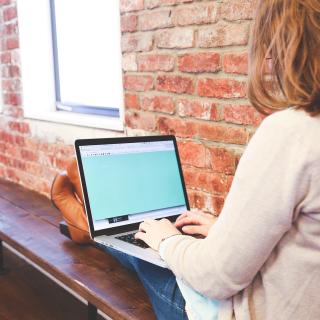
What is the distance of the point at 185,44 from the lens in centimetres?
179

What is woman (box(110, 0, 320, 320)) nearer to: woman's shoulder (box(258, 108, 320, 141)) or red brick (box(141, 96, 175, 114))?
woman's shoulder (box(258, 108, 320, 141))

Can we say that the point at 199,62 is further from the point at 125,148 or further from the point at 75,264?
the point at 75,264

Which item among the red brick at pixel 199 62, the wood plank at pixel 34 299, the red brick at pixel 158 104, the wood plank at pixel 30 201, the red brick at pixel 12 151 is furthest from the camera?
the red brick at pixel 12 151

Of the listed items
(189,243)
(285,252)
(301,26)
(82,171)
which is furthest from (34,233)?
(301,26)

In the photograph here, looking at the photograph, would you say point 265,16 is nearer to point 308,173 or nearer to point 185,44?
point 308,173

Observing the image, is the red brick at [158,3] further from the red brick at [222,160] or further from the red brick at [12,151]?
the red brick at [12,151]

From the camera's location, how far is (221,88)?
5.52 ft

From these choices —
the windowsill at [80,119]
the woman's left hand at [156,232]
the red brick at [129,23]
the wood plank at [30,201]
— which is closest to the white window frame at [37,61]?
the windowsill at [80,119]

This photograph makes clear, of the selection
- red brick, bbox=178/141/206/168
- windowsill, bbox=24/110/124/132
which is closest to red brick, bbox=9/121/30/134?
windowsill, bbox=24/110/124/132

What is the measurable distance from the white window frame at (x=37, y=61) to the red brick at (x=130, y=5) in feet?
2.63

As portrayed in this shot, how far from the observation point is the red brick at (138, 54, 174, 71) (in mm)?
1882

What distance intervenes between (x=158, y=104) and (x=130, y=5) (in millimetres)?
428

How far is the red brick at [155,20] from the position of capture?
185cm

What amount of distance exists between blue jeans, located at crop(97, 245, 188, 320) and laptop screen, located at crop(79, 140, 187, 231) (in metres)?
0.23
